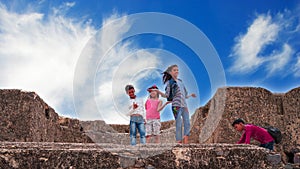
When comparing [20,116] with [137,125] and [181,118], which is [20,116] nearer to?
[137,125]

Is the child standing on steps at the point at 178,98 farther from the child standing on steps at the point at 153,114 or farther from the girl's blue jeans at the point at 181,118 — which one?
the child standing on steps at the point at 153,114

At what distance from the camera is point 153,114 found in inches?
265

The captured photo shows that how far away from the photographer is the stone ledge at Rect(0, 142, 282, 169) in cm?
404

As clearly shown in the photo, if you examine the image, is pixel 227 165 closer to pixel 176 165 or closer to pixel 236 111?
pixel 176 165

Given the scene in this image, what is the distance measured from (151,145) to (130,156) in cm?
44

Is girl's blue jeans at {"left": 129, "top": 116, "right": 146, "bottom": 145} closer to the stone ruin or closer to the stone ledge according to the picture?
the stone ruin

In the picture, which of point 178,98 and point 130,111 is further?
point 130,111

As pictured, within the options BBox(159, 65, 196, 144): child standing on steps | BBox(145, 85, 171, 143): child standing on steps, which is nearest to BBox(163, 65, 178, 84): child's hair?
BBox(159, 65, 196, 144): child standing on steps

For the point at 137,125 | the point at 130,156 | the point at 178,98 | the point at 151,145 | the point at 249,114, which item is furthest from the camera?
the point at 249,114

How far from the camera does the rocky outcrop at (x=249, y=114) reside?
358 inches

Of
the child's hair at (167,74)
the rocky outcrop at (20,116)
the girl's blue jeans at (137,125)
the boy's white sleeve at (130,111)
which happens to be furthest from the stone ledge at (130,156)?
the rocky outcrop at (20,116)

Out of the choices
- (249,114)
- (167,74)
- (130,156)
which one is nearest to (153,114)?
(167,74)

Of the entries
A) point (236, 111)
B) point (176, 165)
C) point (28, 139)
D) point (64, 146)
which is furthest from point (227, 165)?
point (236, 111)

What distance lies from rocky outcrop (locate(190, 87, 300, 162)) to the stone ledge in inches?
165
